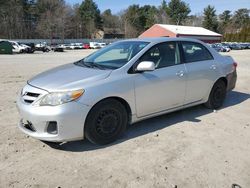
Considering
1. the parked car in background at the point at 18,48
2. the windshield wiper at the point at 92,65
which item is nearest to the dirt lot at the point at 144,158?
the windshield wiper at the point at 92,65

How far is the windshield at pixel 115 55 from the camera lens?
4.74 metres

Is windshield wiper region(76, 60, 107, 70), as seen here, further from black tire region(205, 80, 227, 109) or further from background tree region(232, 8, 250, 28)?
background tree region(232, 8, 250, 28)

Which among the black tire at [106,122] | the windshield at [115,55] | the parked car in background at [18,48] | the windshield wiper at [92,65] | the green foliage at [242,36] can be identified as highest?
the green foliage at [242,36]

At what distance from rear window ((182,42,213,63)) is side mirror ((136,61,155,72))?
4.03 ft

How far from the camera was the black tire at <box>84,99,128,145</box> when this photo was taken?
4.10m

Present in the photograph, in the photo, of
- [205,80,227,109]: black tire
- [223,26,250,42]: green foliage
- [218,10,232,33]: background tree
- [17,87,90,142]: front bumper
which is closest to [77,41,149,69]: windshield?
[17,87,90,142]: front bumper

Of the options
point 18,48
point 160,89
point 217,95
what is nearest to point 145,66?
point 160,89

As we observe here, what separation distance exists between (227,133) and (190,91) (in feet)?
3.52

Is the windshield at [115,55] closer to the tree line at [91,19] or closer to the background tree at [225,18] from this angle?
the tree line at [91,19]

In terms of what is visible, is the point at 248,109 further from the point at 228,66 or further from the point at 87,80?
the point at 87,80

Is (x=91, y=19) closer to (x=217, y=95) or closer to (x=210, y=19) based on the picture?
(x=210, y=19)

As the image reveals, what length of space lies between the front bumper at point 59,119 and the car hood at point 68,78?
290mm

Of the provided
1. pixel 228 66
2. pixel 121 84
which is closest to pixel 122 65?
pixel 121 84

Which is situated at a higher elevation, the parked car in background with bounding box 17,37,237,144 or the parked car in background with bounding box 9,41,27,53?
the parked car in background with bounding box 17,37,237,144
